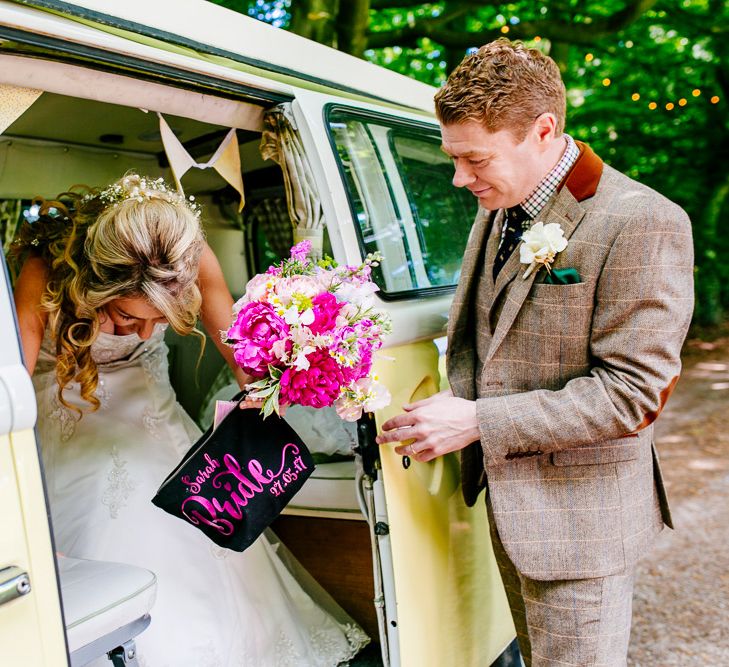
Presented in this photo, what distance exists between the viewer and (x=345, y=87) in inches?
105

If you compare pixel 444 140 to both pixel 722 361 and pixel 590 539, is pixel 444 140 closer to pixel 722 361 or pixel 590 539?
pixel 590 539

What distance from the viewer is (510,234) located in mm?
2092

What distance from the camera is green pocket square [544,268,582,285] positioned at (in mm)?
1839

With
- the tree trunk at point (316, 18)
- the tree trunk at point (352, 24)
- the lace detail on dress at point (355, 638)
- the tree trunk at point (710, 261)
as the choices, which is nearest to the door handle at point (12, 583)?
the lace detail on dress at point (355, 638)

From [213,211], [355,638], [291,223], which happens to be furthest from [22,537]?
[213,211]

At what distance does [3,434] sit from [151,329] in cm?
118

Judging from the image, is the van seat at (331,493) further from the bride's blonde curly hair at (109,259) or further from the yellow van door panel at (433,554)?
the bride's blonde curly hair at (109,259)

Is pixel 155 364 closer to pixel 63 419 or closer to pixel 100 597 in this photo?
pixel 63 419

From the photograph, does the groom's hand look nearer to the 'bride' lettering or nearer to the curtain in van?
the 'bride' lettering

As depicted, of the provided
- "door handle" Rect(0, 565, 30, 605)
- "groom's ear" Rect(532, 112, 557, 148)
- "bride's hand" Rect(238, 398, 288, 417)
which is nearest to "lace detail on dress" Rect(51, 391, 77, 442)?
"bride's hand" Rect(238, 398, 288, 417)

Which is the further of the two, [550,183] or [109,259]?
[109,259]

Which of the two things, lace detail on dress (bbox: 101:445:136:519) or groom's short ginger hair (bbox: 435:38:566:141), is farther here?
lace detail on dress (bbox: 101:445:136:519)

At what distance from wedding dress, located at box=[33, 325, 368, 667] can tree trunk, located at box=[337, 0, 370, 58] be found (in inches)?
160

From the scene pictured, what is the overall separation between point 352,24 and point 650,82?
18.9 ft
